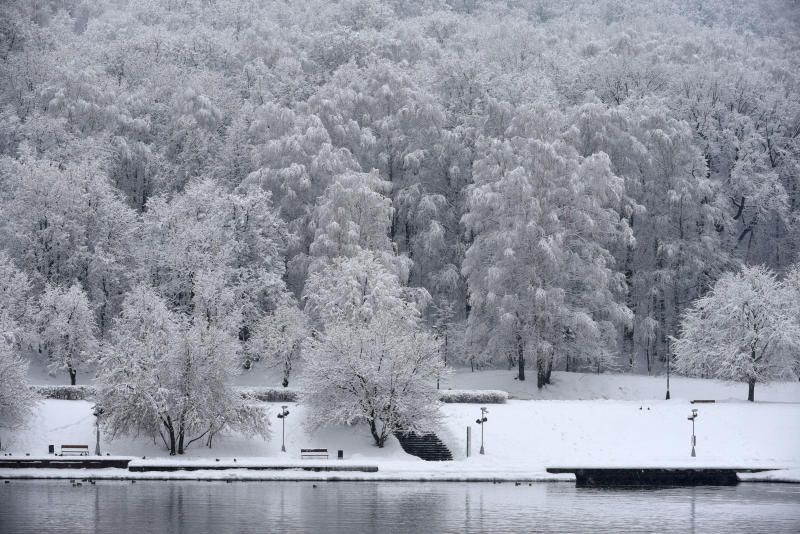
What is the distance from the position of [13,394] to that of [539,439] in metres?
27.8

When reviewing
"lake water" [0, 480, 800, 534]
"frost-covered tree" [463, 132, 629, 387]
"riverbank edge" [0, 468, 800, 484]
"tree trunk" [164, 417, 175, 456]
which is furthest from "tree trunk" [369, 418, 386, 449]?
"frost-covered tree" [463, 132, 629, 387]

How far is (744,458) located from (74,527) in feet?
117

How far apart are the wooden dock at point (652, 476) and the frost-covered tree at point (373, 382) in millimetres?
8217

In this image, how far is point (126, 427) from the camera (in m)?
52.3

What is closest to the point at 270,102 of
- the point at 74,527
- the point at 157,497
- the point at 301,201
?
the point at 301,201

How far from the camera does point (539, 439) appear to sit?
5641cm

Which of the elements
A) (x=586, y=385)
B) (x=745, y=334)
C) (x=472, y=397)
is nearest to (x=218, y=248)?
(x=472, y=397)

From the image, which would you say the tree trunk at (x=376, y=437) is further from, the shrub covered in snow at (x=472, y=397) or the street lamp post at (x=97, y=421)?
the street lamp post at (x=97, y=421)

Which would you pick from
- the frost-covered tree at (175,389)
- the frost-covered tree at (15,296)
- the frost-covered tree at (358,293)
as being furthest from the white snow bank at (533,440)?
the frost-covered tree at (15,296)

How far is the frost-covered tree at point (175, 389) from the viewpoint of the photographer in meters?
52.1

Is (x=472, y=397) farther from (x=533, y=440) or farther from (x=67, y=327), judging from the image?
(x=67, y=327)

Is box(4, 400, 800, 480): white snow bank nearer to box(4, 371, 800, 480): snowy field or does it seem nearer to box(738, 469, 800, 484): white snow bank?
box(4, 371, 800, 480): snowy field

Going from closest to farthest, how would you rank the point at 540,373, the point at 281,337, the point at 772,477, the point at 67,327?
the point at 772,477 → the point at 67,327 → the point at 281,337 → the point at 540,373

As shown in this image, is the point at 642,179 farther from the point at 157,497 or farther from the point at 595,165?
the point at 157,497
